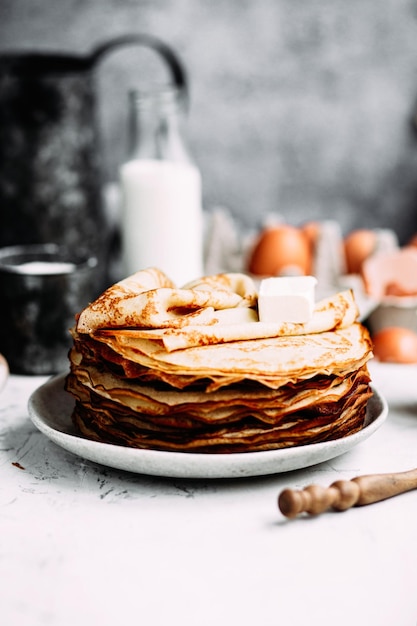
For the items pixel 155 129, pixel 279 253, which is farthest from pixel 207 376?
pixel 279 253

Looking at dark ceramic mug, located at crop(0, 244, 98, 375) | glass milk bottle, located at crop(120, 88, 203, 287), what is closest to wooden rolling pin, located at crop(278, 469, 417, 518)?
dark ceramic mug, located at crop(0, 244, 98, 375)

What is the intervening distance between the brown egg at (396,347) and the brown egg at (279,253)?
1.64 ft

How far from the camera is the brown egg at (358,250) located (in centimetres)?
219

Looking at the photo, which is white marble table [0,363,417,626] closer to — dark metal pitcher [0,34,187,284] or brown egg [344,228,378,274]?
dark metal pitcher [0,34,187,284]

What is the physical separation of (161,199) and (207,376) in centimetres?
110

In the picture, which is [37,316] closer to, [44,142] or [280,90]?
[44,142]

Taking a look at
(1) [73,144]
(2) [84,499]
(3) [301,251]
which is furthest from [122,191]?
(2) [84,499]

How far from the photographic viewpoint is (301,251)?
2.13 metres

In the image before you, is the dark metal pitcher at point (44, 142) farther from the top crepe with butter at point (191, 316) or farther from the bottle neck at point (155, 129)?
the top crepe with butter at point (191, 316)

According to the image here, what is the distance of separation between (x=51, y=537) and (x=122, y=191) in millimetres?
1219

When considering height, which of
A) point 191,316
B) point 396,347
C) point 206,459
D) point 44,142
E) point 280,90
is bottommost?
point 396,347

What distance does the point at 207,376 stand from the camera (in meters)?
0.82

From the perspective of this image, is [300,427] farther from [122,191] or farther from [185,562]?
[122,191]

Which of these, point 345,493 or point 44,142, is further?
point 44,142
